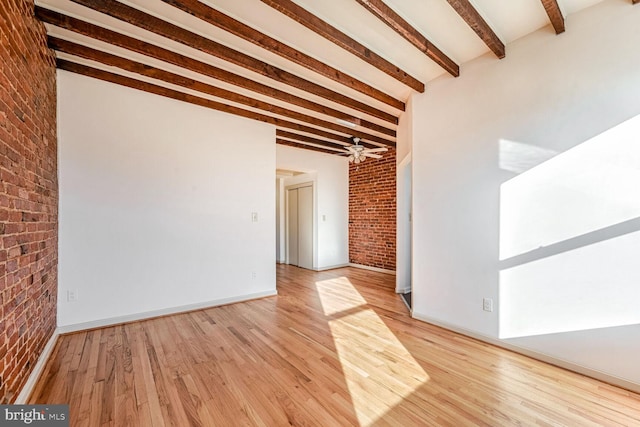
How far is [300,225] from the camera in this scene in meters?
6.89

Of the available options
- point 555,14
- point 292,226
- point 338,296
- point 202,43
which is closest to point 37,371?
point 202,43

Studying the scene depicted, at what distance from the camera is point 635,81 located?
1.99 metres

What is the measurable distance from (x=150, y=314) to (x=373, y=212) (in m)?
4.58

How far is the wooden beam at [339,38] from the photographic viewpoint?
80.5 inches

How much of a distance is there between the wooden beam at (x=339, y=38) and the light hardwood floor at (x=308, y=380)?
275 centimetres

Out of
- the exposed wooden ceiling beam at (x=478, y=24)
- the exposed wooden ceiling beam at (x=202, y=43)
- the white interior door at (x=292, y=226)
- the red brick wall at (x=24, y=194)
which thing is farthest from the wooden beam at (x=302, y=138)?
the exposed wooden ceiling beam at (x=478, y=24)

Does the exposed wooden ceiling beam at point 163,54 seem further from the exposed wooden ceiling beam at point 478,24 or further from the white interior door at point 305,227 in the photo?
the white interior door at point 305,227

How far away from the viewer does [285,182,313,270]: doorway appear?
6555mm

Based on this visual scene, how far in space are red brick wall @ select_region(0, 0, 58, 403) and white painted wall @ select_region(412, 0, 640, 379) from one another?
361 cm

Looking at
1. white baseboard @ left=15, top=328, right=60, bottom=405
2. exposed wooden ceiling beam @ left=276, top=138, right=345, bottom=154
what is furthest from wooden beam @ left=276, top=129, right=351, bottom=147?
white baseboard @ left=15, top=328, right=60, bottom=405

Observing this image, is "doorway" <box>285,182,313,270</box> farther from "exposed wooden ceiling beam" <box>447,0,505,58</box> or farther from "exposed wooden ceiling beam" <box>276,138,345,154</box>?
"exposed wooden ceiling beam" <box>447,0,505,58</box>

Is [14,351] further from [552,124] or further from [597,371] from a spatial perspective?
[552,124]

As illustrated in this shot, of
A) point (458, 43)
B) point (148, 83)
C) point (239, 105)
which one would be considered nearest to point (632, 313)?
point (458, 43)

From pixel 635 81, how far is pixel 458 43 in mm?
1347
